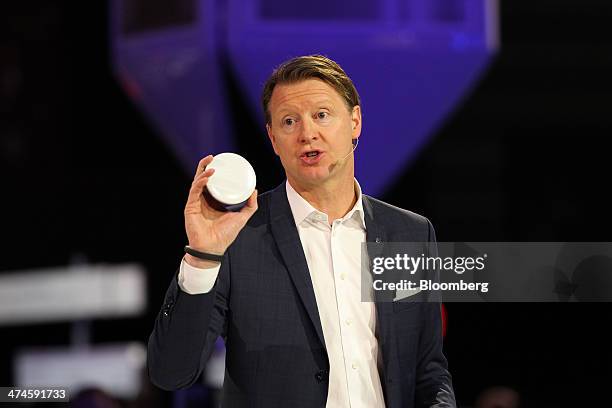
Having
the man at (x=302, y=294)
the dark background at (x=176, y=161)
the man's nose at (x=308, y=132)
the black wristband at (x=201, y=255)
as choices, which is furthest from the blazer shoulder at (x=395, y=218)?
the dark background at (x=176, y=161)

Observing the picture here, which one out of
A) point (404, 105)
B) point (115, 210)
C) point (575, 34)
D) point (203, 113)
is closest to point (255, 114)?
point (203, 113)

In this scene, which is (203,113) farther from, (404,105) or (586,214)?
(586,214)

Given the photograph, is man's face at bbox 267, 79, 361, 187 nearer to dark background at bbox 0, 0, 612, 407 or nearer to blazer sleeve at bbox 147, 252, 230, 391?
blazer sleeve at bbox 147, 252, 230, 391

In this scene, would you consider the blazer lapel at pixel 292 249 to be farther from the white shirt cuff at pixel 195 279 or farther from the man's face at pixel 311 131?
the white shirt cuff at pixel 195 279

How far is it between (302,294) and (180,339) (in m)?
0.28

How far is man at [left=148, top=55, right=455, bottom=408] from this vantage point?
1941mm

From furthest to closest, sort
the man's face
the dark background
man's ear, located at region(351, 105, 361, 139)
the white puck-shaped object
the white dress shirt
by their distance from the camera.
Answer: the dark background < man's ear, located at region(351, 105, 361, 139) < the man's face < the white dress shirt < the white puck-shaped object

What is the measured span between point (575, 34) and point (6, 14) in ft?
11.9

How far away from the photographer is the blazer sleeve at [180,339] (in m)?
1.93

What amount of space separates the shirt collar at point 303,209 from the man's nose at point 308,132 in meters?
0.15

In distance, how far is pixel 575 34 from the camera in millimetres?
6219

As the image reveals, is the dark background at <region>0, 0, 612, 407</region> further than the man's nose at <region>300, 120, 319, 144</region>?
Yes

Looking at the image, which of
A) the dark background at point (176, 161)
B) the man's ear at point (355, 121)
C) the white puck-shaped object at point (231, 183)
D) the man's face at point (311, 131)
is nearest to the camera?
the white puck-shaped object at point (231, 183)

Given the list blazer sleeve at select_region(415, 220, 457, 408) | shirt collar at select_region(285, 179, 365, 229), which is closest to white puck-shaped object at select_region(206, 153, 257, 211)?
shirt collar at select_region(285, 179, 365, 229)
